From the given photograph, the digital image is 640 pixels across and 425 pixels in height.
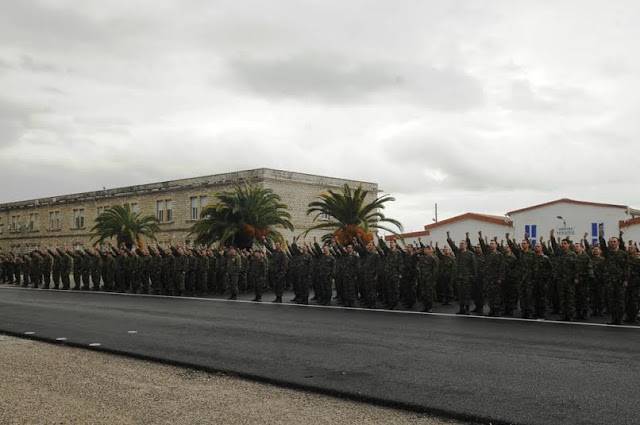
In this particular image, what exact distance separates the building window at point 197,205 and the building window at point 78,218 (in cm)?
1521

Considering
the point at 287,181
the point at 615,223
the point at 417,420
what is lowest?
the point at 417,420

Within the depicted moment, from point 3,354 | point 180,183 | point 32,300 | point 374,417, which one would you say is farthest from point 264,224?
point 374,417

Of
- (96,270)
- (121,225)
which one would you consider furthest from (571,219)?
(121,225)

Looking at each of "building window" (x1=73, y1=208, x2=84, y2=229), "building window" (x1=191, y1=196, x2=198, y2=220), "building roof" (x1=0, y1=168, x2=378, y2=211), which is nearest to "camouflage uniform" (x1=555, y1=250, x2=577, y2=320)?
"building roof" (x1=0, y1=168, x2=378, y2=211)

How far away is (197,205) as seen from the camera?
45406 mm

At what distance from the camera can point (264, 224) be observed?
30.9 meters

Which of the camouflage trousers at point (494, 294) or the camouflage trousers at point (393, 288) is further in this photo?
the camouflage trousers at point (393, 288)

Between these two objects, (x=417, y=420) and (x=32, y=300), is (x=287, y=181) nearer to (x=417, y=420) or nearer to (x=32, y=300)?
(x=32, y=300)

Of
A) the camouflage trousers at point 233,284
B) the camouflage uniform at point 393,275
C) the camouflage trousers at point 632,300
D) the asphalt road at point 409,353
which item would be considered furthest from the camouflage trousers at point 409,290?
the camouflage trousers at point 233,284

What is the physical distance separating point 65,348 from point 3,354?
99 cm

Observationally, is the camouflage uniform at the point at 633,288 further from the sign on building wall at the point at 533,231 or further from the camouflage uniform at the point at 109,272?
the sign on building wall at the point at 533,231

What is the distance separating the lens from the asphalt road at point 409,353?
271 inches

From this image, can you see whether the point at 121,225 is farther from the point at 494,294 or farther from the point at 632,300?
the point at 632,300

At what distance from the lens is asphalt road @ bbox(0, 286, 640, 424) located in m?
6.88
